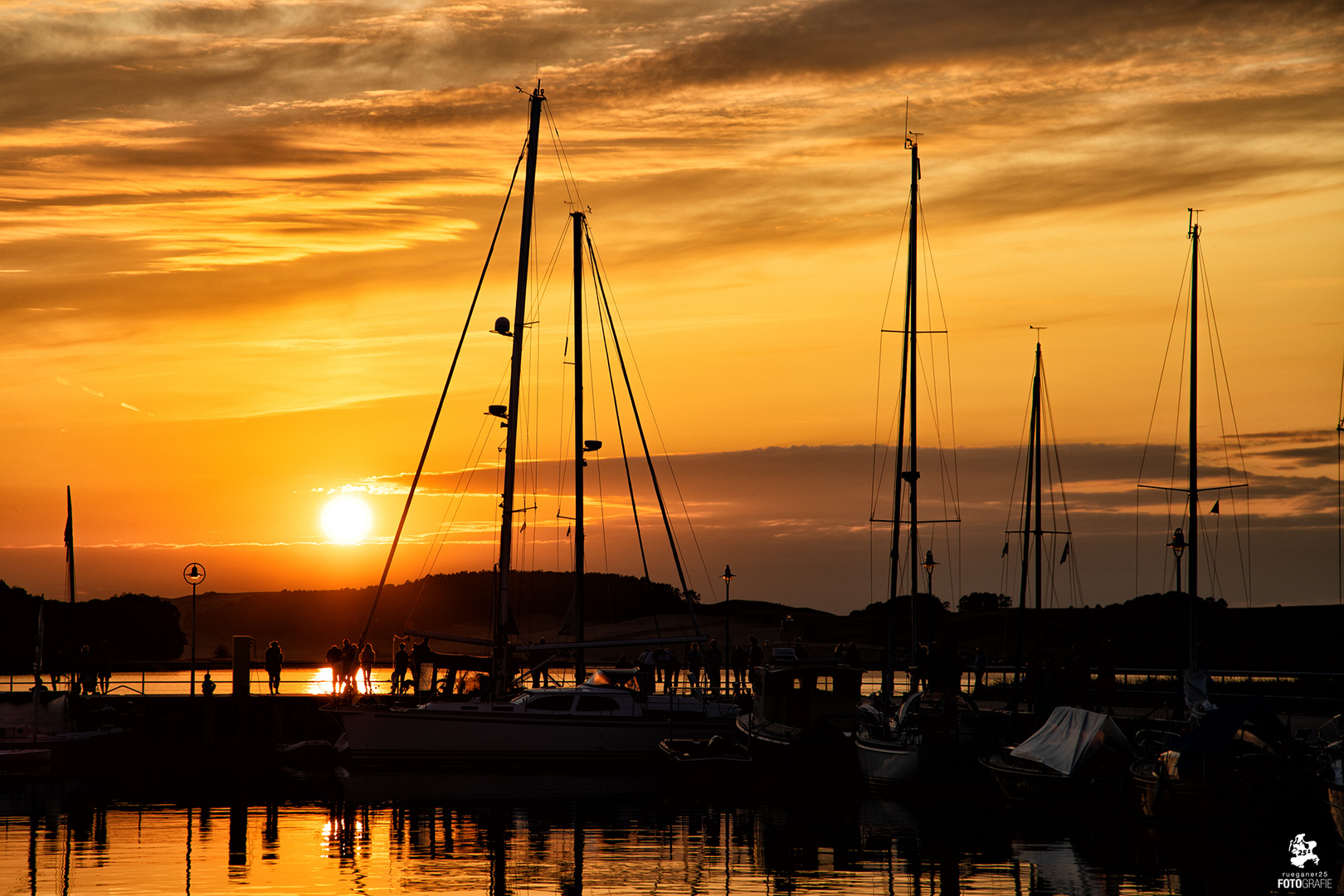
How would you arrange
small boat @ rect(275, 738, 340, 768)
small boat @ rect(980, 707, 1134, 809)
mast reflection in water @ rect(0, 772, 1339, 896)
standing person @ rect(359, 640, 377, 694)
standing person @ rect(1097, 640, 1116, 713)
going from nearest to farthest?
1. mast reflection in water @ rect(0, 772, 1339, 896)
2. small boat @ rect(980, 707, 1134, 809)
3. standing person @ rect(1097, 640, 1116, 713)
4. standing person @ rect(359, 640, 377, 694)
5. small boat @ rect(275, 738, 340, 768)

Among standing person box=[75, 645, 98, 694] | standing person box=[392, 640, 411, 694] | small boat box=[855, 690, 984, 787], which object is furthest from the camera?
standing person box=[75, 645, 98, 694]

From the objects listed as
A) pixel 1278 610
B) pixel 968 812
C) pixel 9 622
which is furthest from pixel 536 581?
pixel 968 812

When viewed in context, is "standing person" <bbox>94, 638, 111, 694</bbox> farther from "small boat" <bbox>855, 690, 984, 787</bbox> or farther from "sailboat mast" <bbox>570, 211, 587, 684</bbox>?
"small boat" <bbox>855, 690, 984, 787</bbox>

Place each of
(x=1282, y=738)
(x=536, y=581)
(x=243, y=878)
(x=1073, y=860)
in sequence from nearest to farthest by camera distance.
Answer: (x=243, y=878) < (x=1073, y=860) < (x=1282, y=738) < (x=536, y=581)

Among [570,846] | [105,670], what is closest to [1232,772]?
[570,846]

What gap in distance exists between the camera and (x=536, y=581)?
617 feet

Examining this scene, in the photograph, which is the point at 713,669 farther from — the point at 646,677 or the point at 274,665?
the point at 274,665

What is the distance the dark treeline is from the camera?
11306cm

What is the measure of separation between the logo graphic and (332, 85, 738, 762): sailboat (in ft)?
60.6

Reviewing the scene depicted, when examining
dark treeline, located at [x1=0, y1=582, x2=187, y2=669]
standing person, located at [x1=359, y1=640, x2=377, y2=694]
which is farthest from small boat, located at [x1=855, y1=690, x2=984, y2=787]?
dark treeline, located at [x1=0, y1=582, x2=187, y2=669]

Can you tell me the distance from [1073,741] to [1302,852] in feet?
21.2

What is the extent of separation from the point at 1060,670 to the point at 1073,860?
59.9ft

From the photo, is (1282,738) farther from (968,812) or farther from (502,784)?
(502,784)

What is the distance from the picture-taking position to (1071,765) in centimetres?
3000
